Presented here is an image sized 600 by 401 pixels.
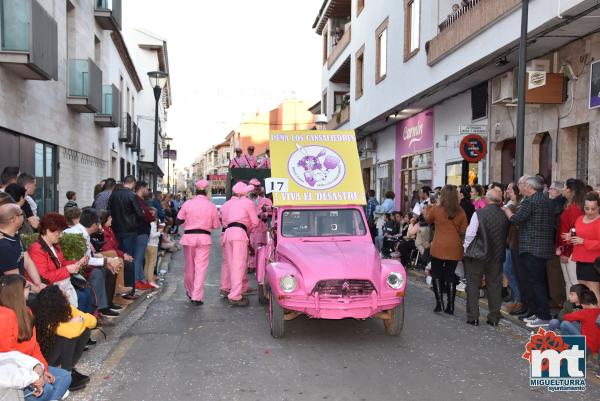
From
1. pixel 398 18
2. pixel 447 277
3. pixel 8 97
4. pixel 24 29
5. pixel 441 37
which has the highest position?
pixel 398 18

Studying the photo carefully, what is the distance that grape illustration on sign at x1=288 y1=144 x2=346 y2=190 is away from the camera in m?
7.87

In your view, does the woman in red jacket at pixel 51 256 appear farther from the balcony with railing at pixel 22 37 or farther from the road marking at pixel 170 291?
the balcony with railing at pixel 22 37

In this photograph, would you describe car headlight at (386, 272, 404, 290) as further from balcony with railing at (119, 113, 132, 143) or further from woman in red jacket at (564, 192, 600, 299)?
balcony with railing at (119, 113, 132, 143)

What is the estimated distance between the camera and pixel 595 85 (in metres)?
9.34

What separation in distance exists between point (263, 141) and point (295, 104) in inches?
654

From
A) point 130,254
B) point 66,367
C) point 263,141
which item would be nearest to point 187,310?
point 130,254

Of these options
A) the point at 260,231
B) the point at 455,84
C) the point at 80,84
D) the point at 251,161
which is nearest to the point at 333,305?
the point at 260,231

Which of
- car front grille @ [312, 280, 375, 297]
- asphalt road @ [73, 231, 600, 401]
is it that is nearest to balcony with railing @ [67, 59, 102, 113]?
asphalt road @ [73, 231, 600, 401]

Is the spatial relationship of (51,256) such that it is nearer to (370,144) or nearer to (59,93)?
(59,93)

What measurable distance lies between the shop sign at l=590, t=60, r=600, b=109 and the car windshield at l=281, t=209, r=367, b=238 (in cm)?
501

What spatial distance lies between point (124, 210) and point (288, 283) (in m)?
3.89

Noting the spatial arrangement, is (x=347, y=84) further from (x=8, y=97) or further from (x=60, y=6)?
(x=8, y=97)

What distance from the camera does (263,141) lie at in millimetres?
78750

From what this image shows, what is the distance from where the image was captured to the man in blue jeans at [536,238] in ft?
22.8
